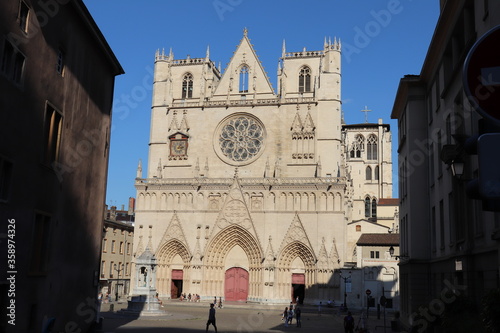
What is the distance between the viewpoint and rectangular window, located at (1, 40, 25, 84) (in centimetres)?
1478

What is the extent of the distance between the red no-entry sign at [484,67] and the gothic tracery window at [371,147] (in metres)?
A: 93.6

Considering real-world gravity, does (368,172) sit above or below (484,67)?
above

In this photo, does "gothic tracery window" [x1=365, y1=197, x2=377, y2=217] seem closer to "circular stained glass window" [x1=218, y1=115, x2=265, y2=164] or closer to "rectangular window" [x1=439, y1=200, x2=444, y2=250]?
"circular stained glass window" [x1=218, y1=115, x2=265, y2=164]

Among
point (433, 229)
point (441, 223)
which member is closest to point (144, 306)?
point (433, 229)

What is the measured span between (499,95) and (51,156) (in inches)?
691

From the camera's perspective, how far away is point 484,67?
11.7ft

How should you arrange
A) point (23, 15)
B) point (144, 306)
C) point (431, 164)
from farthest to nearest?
point (144, 306) < point (431, 164) < point (23, 15)

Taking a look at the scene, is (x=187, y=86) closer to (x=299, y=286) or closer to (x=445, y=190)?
(x=299, y=286)

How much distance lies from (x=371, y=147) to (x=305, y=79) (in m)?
41.0

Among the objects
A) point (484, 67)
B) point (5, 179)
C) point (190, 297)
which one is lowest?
point (190, 297)

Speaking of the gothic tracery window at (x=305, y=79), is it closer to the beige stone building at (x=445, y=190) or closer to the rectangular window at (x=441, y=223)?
the beige stone building at (x=445, y=190)

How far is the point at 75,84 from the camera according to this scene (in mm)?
20922

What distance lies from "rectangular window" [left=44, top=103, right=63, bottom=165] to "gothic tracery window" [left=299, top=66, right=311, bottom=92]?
41.7 m

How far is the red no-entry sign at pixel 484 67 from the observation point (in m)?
3.52
